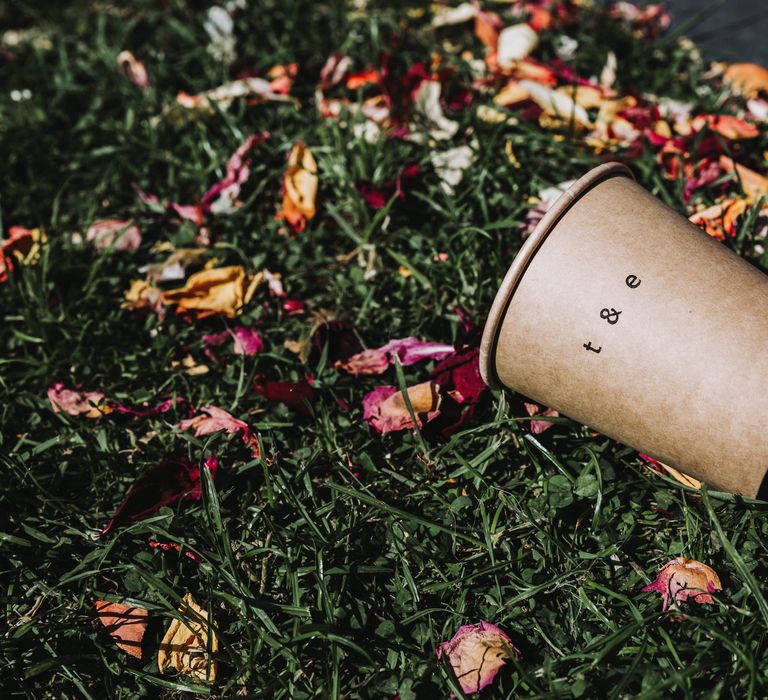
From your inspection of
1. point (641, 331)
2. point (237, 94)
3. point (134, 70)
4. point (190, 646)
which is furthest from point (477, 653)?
point (134, 70)

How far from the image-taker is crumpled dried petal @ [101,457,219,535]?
1.77 metres

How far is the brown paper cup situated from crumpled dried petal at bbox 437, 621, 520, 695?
54cm

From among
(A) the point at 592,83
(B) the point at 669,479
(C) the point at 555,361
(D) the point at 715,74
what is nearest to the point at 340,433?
(C) the point at 555,361

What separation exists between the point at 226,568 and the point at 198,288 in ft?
3.14

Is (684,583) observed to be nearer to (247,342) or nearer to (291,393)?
(291,393)

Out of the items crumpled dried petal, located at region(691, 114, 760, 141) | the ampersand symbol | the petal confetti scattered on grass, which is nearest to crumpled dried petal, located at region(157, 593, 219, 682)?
the petal confetti scattered on grass

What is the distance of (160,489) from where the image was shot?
5.97ft

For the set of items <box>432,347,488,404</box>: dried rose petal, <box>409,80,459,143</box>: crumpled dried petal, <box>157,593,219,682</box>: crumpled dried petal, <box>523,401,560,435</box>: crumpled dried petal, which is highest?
<box>409,80,459,143</box>: crumpled dried petal

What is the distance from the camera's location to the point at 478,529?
1.74m

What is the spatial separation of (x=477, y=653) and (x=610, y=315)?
764mm

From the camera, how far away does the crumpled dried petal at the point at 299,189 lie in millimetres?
2520

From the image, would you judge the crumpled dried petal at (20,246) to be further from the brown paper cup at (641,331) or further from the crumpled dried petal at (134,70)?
the brown paper cup at (641,331)

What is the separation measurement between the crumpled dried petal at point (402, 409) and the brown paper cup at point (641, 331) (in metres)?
0.19

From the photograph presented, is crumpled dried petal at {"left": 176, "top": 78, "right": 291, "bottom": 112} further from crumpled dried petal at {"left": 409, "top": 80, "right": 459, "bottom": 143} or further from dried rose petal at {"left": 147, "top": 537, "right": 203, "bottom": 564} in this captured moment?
dried rose petal at {"left": 147, "top": 537, "right": 203, "bottom": 564}
